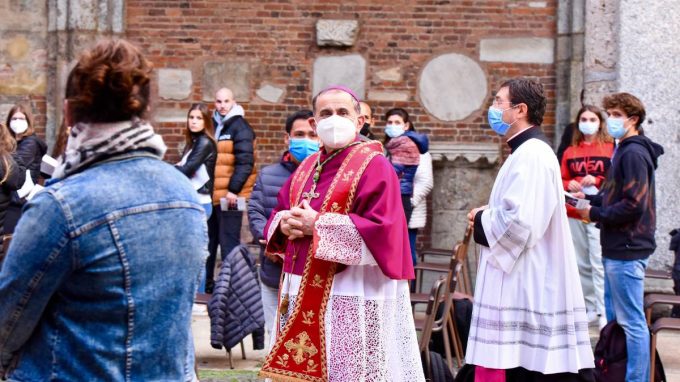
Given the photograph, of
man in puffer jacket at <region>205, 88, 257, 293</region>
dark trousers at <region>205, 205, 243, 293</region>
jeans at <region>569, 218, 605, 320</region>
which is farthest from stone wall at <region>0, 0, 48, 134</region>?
jeans at <region>569, 218, 605, 320</region>

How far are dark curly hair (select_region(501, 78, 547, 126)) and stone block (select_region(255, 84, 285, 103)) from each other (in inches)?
215

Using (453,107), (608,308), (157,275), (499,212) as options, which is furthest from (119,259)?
(453,107)

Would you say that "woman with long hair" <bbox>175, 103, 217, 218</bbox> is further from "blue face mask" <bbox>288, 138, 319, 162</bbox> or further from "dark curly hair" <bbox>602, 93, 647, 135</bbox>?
"dark curly hair" <bbox>602, 93, 647, 135</bbox>

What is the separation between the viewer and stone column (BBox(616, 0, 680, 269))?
974cm

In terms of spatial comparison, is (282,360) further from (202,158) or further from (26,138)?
(26,138)

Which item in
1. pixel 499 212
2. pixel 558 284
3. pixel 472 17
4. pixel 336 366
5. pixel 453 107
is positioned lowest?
pixel 336 366

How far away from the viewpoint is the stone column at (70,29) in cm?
1052

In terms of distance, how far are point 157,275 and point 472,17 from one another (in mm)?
8149

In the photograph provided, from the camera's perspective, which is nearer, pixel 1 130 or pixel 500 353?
pixel 500 353

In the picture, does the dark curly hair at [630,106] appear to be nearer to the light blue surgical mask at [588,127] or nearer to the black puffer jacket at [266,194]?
the black puffer jacket at [266,194]

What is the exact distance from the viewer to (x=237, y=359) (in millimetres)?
7742

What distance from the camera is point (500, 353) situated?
5098 mm

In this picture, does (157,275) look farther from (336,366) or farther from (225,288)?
(225,288)

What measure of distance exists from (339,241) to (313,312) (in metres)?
0.36
